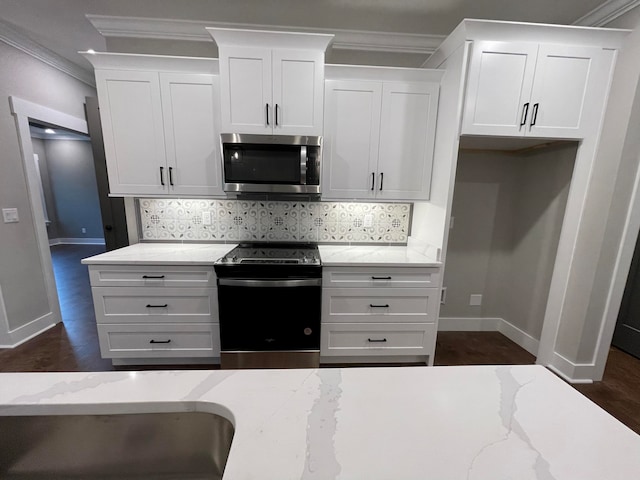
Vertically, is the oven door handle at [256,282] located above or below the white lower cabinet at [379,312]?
above

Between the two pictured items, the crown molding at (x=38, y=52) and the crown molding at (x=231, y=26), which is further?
the crown molding at (x=38, y=52)

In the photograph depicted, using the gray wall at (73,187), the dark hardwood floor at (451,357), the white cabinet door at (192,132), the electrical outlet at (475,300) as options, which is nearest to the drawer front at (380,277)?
the dark hardwood floor at (451,357)

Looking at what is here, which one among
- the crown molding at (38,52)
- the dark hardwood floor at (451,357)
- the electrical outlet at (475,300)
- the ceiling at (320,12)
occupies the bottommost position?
the dark hardwood floor at (451,357)

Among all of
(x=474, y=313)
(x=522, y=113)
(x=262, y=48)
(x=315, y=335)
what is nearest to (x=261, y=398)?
(x=315, y=335)

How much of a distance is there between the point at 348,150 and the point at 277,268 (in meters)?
1.09

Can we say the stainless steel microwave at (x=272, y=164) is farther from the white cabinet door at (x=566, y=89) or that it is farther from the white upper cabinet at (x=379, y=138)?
the white cabinet door at (x=566, y=89)

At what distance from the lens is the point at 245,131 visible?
1954mm

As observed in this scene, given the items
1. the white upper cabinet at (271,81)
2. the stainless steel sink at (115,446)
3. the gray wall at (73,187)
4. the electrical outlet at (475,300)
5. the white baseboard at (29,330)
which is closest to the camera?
the stainless steel sink at (115,446)

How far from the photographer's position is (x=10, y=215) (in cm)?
234

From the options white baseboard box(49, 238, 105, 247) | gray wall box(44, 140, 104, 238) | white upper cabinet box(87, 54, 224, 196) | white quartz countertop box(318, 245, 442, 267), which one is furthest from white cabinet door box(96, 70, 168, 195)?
white baseboard box(49, 238, 105, 247)

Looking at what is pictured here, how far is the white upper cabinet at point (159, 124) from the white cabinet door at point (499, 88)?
1849mm

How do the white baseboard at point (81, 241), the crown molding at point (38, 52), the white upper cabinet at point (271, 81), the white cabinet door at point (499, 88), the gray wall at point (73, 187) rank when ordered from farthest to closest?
the white baseboard at point (81, 241) → the gray wall at point (73, 187) → the crown molding at point (38, 52) → the white upper cabinet at point (271, 81) → the white cabinet door at point (499, 88)

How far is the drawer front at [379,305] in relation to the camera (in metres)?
2.01

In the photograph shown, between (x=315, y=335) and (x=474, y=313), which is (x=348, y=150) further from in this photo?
(x=474, y=313)
